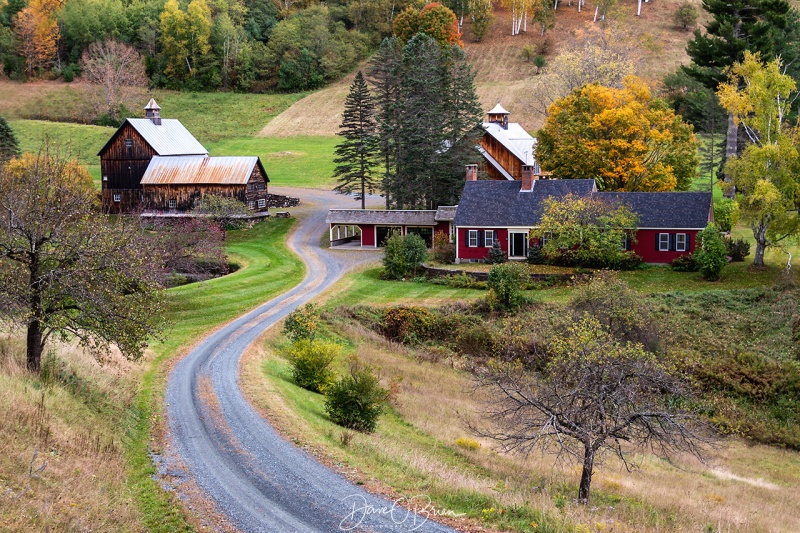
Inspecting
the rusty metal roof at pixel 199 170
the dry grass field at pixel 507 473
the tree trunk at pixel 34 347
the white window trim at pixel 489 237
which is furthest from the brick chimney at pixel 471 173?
the tree trunk at pixel 34 347

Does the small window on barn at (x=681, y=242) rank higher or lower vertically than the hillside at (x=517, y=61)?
lower

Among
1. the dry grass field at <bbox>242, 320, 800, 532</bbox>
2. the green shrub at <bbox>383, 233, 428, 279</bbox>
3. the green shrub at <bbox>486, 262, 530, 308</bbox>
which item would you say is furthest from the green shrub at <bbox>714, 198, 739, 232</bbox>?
the dry grass field at <bbox>242, 320, 800, 532</bbox>

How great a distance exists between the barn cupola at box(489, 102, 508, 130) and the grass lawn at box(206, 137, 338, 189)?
582 inches

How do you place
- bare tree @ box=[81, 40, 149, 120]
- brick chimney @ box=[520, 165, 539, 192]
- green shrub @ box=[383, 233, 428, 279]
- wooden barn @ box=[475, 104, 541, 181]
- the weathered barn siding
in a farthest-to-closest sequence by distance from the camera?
bare tree @ box=[81, 40, 149, 120] → the weathered barn siding → wooden barn @ box=[475, 104, 541, 181] → brick chimney @ box=[520, 165, 539, 192] → green shrub @ box=[383, 233, 428, 279]

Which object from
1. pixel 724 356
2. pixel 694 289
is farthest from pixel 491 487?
pixel 694 289

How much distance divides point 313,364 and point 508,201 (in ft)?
81.1

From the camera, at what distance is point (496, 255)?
154ft

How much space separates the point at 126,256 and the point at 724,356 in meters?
23.9

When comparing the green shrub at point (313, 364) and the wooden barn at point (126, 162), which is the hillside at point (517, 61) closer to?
the wooden barn at point (126, 162)

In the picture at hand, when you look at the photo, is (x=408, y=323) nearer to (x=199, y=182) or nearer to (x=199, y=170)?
(x=199, y=182)

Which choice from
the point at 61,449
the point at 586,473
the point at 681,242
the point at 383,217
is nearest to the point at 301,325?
the point at 61,449

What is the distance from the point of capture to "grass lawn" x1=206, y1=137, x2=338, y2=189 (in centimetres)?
7512

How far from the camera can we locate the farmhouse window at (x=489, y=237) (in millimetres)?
47750

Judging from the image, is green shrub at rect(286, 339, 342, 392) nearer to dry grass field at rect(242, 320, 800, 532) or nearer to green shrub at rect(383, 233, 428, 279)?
dry grass field at rect(242, 320, 800, 532)
